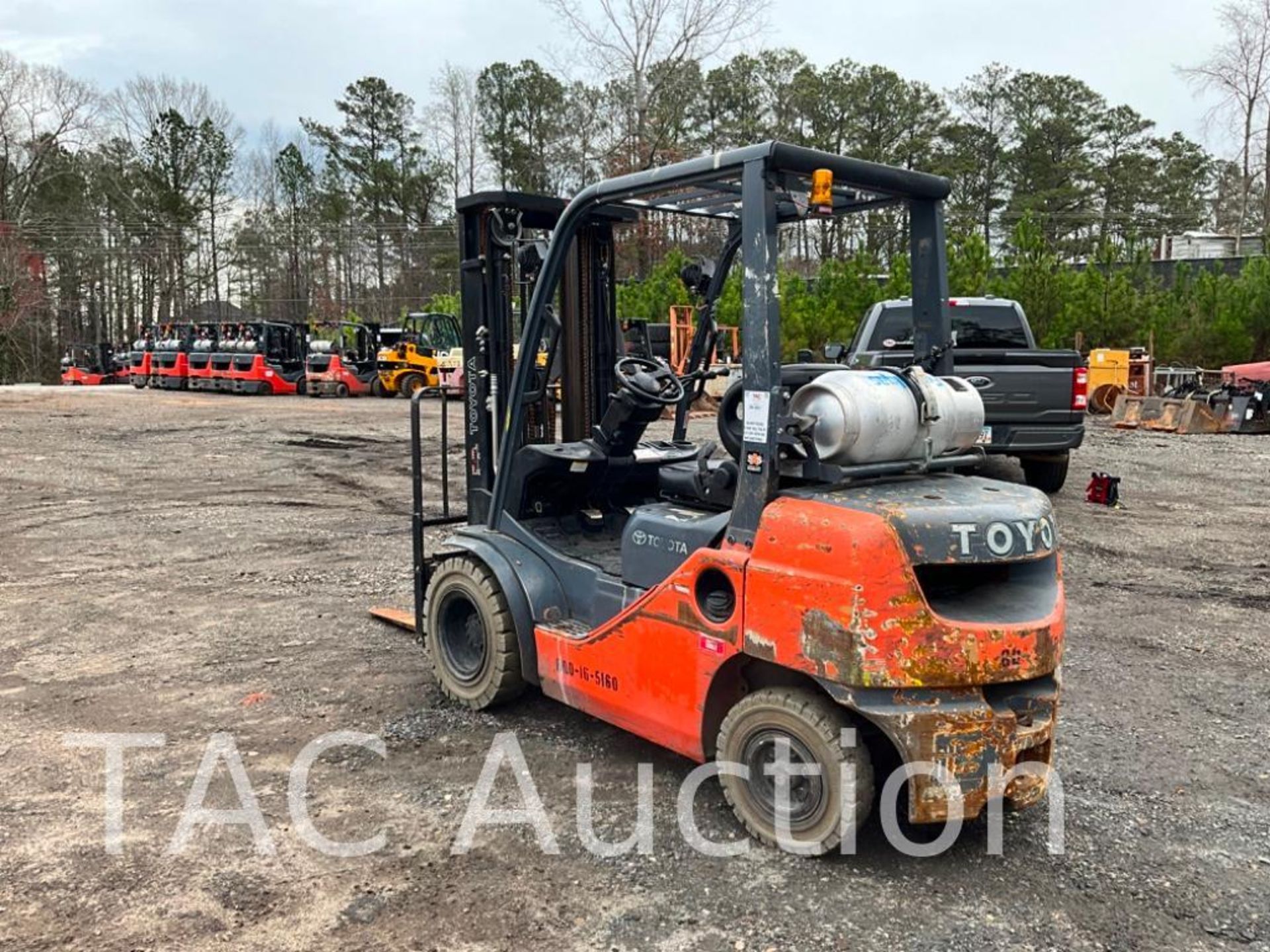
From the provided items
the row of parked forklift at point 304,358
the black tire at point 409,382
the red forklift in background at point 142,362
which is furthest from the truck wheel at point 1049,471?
the red forklift in background at point 142,362

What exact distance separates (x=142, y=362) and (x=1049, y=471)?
116 feet

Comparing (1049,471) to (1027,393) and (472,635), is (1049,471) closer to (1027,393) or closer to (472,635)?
(1027,393)

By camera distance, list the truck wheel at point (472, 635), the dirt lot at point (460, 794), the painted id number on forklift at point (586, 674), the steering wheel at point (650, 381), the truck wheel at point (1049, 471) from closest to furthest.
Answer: the dirt lot at point (460, 794)
the painted id number on forklift at point (586, 674)
the steering wheel at point (650, 381)
the truck wheel at point (472, 635)
the truck wheel at point (1049, 471)

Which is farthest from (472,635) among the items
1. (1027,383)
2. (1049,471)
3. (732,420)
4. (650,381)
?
(1049,471)

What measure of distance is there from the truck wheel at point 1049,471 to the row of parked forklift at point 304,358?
19.4 meters

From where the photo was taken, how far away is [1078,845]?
3758mm

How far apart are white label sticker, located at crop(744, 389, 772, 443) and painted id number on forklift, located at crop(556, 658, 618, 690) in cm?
123

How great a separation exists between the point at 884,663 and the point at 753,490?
73 centimetres

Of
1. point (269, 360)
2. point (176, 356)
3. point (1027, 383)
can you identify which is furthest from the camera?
point (176, 356)

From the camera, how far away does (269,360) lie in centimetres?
A: 3291

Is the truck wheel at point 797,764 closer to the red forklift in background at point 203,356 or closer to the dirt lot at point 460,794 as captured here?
the dirt lot at point 460,794

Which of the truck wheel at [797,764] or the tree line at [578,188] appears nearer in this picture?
the truck wheel at [797,764]

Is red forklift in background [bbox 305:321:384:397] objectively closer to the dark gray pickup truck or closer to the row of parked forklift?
the row of parked forklift

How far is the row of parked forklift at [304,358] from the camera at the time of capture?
30562 millimetres
